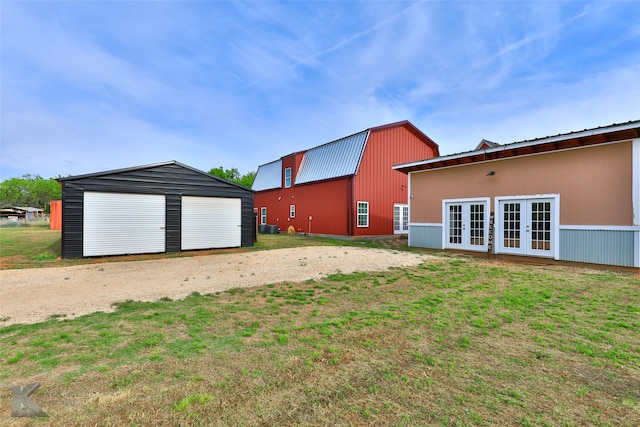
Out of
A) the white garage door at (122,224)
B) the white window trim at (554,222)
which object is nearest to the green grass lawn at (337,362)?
the white window trim at (554,222)

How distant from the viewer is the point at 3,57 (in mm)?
10266

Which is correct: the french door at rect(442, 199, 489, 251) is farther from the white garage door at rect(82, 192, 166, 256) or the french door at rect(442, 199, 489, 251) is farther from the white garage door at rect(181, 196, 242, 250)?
the white garage door at rect(82, 192, 166, 256)

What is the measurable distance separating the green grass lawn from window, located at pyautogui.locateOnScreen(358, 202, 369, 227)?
12.7 metres

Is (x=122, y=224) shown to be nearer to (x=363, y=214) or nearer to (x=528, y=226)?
(x=363, y=214)

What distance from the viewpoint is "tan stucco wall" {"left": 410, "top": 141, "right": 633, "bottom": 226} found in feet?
28.8

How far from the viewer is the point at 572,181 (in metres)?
9.72

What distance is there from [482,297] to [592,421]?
11.8 ft

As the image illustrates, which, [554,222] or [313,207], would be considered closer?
[554,222]

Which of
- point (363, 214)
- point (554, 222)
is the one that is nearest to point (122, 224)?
point (363, 214)

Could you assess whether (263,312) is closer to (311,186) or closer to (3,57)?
(3,57)

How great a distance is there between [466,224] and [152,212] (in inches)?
551

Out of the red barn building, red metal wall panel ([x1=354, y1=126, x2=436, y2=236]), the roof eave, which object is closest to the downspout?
the red barn building

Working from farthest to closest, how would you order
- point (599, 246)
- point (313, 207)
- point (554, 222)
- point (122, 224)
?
point (313, 207) < point (122, 224) < point (554, 222) < point (599, 246)

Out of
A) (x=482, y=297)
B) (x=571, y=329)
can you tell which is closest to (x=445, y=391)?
(x=571, y=329)
